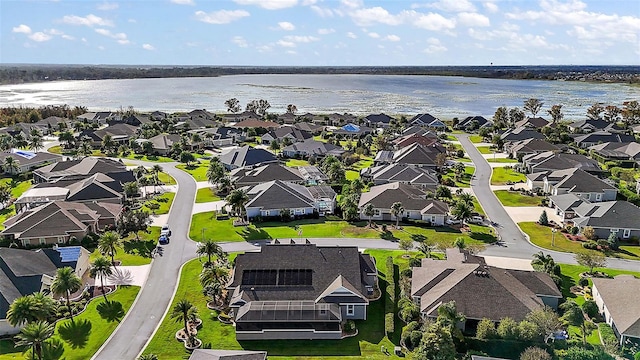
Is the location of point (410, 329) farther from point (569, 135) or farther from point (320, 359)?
point (569, 135)

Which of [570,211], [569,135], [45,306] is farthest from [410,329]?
[569,135]

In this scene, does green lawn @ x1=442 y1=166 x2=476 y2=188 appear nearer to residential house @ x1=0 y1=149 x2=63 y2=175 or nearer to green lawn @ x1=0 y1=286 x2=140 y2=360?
green lawn @ x1=0 y1=286 x2=140 y2=360

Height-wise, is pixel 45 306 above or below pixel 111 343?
above

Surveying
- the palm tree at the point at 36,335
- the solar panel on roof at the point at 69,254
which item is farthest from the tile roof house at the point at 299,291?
the solar panel on roof at the point at 69,254

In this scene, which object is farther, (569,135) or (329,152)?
(569,135)

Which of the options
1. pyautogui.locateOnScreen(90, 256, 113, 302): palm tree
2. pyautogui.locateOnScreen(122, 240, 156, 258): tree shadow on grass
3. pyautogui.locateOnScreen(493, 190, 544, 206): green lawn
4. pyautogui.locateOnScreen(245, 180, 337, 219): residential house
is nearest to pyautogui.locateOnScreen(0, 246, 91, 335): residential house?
pyautogui.locateOnScreen(90, 256, 113, 302): palm tree

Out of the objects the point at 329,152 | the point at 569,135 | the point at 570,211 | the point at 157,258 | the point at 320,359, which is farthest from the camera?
the point at 569,135

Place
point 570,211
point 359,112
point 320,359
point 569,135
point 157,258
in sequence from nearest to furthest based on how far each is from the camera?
point 320,359 < point 157,258 < point 570,211 < point 569,135 < point 359,112

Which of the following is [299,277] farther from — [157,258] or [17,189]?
[17,189]
